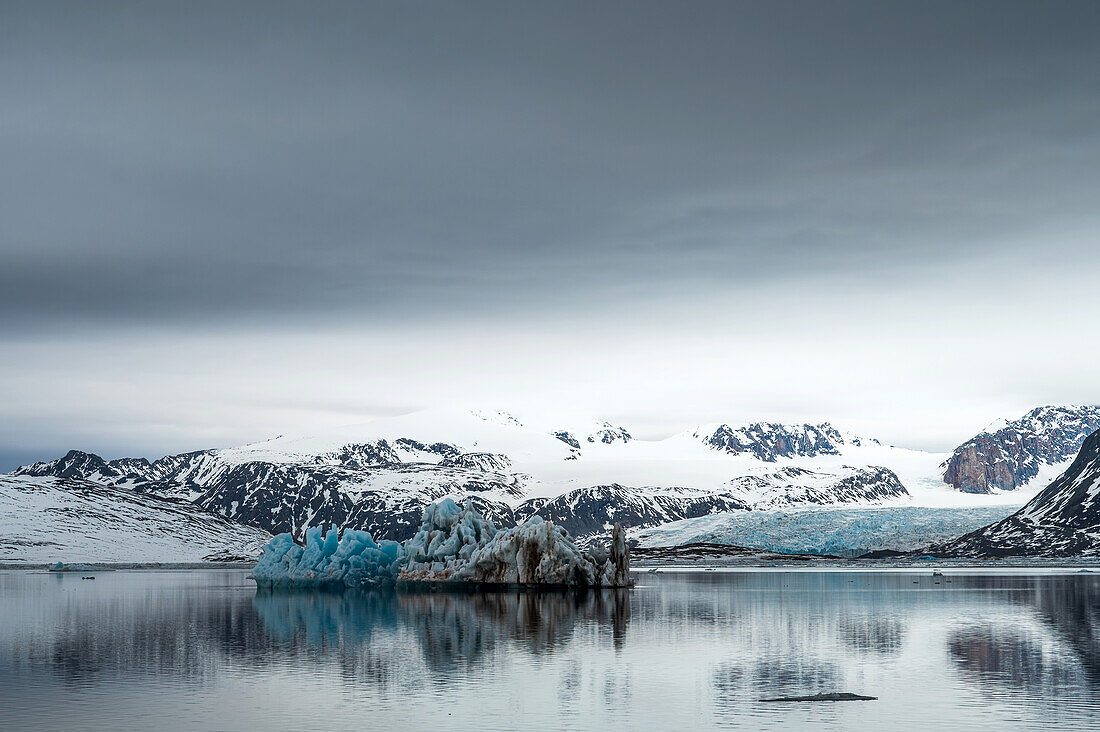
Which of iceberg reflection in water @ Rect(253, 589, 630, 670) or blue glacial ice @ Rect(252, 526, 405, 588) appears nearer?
iceberg reflection in water @ Rect(253, 589, 630, 670)

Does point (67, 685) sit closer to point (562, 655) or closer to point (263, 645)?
point (263, 645)

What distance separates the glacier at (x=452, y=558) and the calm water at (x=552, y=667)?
2476cm

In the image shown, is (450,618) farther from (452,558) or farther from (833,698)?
(452,558)

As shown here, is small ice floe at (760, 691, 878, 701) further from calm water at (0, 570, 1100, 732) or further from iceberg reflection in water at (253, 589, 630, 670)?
iceberg reflection in water at (253, 589, 630, 670)

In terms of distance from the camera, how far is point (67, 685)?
4088cm

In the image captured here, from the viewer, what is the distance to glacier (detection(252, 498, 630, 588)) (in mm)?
110812

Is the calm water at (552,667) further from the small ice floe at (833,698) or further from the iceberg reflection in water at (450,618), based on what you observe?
the small ice floe at (833,698)

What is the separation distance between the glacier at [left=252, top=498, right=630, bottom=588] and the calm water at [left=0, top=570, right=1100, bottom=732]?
24.8 m

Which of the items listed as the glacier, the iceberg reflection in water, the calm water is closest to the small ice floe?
the calm water

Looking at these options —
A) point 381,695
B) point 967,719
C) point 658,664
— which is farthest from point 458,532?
point 967,719

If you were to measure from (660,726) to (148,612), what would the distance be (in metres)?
60.2

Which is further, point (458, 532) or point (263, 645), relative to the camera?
point (458, 532)

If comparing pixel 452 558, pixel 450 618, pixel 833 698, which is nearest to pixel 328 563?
pixel 452 558

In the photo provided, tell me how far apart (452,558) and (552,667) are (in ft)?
237
